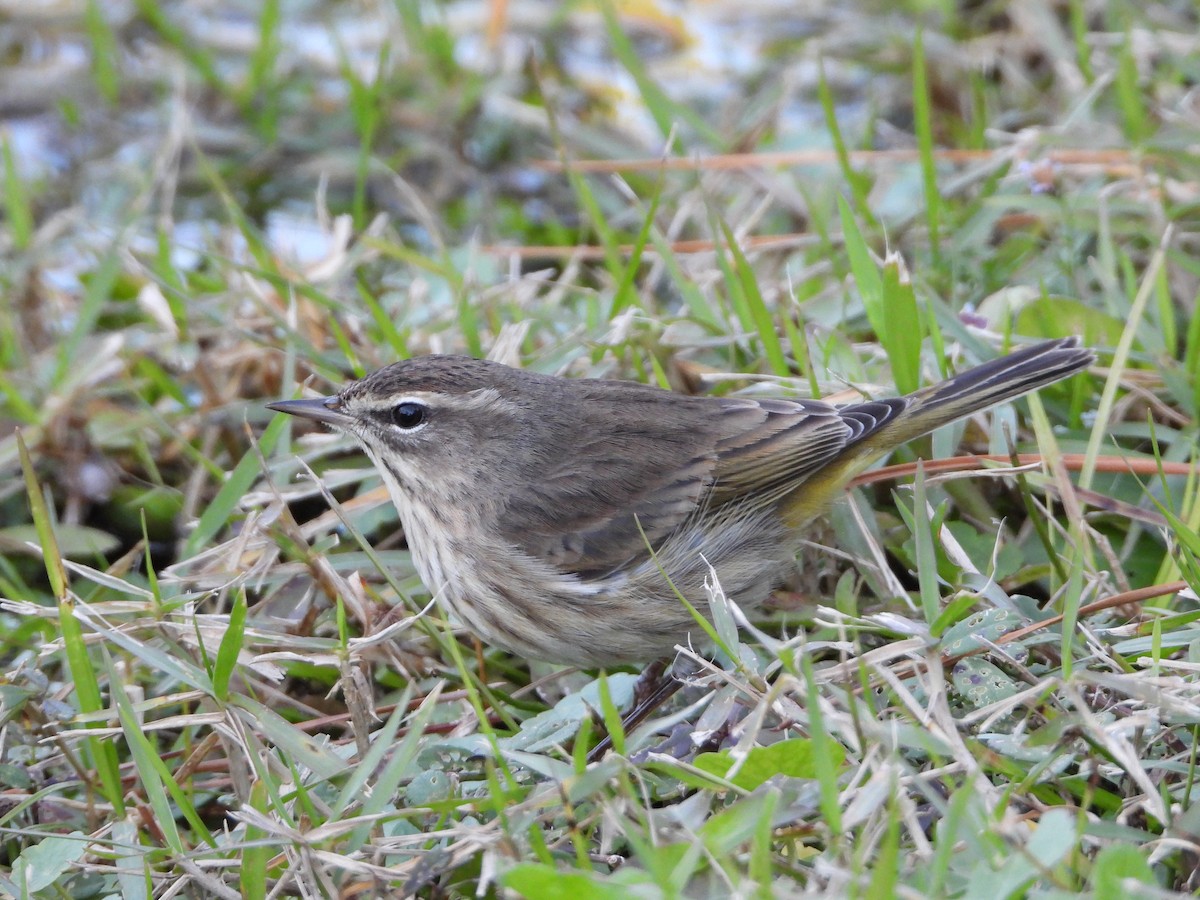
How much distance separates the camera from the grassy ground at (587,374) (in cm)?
301

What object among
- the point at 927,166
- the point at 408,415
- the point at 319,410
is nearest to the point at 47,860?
the point at 319,410

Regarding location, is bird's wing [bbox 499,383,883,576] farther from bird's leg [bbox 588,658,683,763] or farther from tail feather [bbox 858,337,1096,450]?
bird's leg [bbox 588,658,683,763]

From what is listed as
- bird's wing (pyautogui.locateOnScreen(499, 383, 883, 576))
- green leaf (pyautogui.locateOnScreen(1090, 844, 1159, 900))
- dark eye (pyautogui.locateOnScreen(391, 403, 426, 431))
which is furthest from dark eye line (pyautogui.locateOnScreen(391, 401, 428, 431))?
green leaf (pyautogui.locateOnScreen(1090, 844, 1159, 900))

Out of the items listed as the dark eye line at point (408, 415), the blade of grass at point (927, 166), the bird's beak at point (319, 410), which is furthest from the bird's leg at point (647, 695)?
the blade of grass at point (927, 166)

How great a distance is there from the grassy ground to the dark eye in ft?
1.28

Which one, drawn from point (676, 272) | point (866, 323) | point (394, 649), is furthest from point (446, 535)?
point (866, 323)

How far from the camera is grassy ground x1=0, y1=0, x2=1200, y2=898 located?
9.87ft

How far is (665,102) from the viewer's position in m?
6.05

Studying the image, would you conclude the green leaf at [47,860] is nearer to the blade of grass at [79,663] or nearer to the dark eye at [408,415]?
the blade of grass at [79,663]

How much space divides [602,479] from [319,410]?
862 millimetres

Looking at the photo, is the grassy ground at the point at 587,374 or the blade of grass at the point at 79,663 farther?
the blade of grass at the point at 79,663

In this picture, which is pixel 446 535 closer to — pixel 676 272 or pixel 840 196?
pixel 676 272

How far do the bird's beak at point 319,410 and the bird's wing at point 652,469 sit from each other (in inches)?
22.5

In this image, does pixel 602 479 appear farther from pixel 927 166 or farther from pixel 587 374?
pixel 927 166
